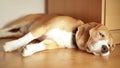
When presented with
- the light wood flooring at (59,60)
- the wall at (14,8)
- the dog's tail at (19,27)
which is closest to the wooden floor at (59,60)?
the light wood flooring at (59,60)

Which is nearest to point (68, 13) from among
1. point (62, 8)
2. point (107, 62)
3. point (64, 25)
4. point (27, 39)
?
point (62, 8)

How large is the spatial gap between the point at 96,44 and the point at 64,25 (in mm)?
227

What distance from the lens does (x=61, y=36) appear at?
1.40m

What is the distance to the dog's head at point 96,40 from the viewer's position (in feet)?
4.20

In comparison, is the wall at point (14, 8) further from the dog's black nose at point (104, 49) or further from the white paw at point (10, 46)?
the dog's black nose at point (104, 49)

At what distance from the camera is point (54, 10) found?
1.83 metres

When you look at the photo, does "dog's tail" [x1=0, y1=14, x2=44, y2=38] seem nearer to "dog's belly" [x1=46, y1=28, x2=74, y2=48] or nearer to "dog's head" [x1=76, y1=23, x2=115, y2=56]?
"dog's belly" [x1=46, y1=28, x2=74, y2=48]

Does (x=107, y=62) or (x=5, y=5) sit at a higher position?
(x=5, y=5)

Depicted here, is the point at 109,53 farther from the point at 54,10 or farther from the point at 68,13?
the point at 54,10

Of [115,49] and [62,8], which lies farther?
[62,8]

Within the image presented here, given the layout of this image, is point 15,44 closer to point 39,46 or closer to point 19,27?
point 39,46

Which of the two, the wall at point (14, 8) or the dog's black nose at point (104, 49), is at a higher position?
the wall at point (14, 8)

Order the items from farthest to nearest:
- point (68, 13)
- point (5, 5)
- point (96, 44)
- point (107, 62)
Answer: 1. point (5, 5)
2. point (68, 13)
3. point (96, 44)
4. point (107, 62)

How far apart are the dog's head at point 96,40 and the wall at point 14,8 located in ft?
2.10
